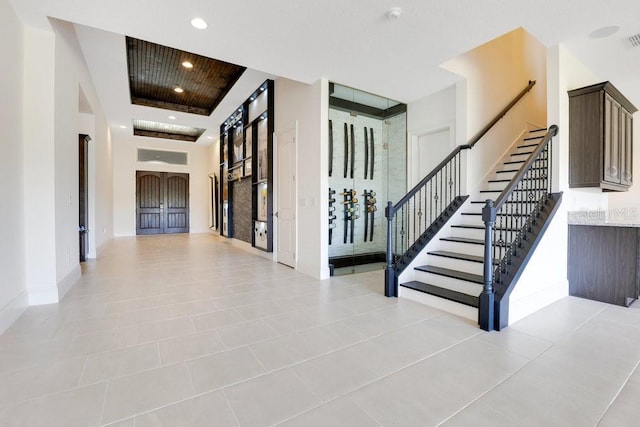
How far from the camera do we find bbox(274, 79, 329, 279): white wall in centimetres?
454

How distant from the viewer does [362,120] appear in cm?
531

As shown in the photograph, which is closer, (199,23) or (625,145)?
(199,23)

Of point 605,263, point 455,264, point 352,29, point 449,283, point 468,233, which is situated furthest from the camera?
point 468,233

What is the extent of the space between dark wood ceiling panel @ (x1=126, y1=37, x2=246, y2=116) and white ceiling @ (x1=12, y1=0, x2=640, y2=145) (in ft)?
2.91

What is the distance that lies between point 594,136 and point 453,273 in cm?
240

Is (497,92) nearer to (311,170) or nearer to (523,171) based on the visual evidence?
(523,171)

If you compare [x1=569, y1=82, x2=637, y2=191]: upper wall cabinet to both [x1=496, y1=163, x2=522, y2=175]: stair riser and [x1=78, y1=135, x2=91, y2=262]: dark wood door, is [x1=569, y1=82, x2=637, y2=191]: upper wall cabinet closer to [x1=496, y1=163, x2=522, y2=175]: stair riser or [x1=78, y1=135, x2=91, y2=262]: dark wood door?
[x1=496, y1=163, x2=522, y2=175]: stair riser

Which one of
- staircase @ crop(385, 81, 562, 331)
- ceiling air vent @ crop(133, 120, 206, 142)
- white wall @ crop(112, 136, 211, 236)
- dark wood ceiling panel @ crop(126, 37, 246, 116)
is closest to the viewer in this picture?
staircase @ crop(385, 81, 562, 331)

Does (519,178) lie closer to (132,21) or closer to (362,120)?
(362,120)

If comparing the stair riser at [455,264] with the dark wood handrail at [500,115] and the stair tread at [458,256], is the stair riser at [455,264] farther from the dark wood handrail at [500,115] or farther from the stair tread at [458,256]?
the dark wood handrail at [500,115]

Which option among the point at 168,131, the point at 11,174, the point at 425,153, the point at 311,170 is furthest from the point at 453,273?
the point at 168,131

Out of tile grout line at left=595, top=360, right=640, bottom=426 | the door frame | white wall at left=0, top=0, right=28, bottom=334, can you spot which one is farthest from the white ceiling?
tile grout line at left=595, top=360, right=640, bottom=426

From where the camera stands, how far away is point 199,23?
3090 millimetres

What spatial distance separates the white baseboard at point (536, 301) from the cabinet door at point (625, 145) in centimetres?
182
